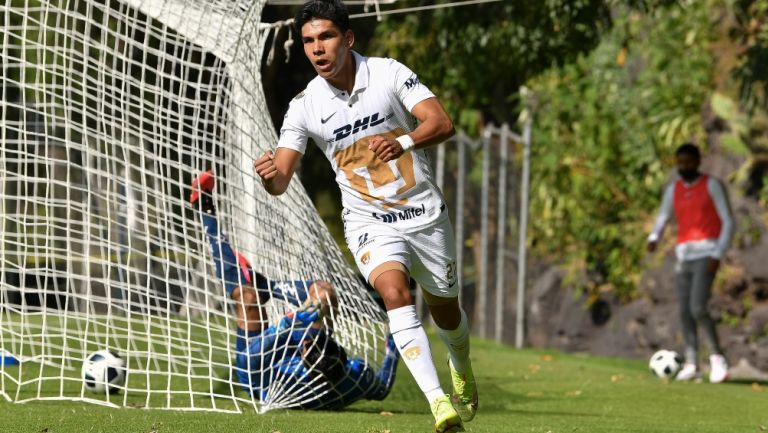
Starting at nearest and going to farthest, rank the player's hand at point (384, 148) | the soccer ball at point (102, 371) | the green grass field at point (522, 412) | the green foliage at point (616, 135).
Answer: the player's hand at point (384, 148)
the green grass field at point (522, 412)
the soccer ball at point (102, 371)
the green foliage at point (616, 135)

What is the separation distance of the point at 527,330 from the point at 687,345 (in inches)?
206

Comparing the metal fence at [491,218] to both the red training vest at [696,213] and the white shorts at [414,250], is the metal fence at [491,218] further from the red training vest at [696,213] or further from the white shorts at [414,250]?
the white shorts at [414,250]

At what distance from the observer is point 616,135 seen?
57.2 ft

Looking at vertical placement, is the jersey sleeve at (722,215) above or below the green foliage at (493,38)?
below

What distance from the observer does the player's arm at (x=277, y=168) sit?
597 cm

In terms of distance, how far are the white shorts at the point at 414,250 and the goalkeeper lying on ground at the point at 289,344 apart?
4.34 ft

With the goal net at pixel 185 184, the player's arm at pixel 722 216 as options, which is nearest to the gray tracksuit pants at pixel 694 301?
the player's arm at pixel 722 216

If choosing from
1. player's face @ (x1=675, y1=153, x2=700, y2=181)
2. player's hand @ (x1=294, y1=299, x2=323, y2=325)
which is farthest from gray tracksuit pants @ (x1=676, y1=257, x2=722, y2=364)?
player's hand @ (x1=294, y1=299, x2=323, y2=325)

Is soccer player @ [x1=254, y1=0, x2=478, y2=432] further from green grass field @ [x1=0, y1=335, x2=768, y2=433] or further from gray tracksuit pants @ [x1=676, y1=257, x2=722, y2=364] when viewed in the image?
gray tracksuit pants @ [x1=676, y1=257, x2=722, y2=364]

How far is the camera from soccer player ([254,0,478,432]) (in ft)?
19.8

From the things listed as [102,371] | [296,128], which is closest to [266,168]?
[296,128]

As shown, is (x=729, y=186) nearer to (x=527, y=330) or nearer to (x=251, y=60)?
(x=527, y=330)

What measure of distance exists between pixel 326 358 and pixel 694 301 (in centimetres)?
505

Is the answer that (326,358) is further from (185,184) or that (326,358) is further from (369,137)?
(369,137)
